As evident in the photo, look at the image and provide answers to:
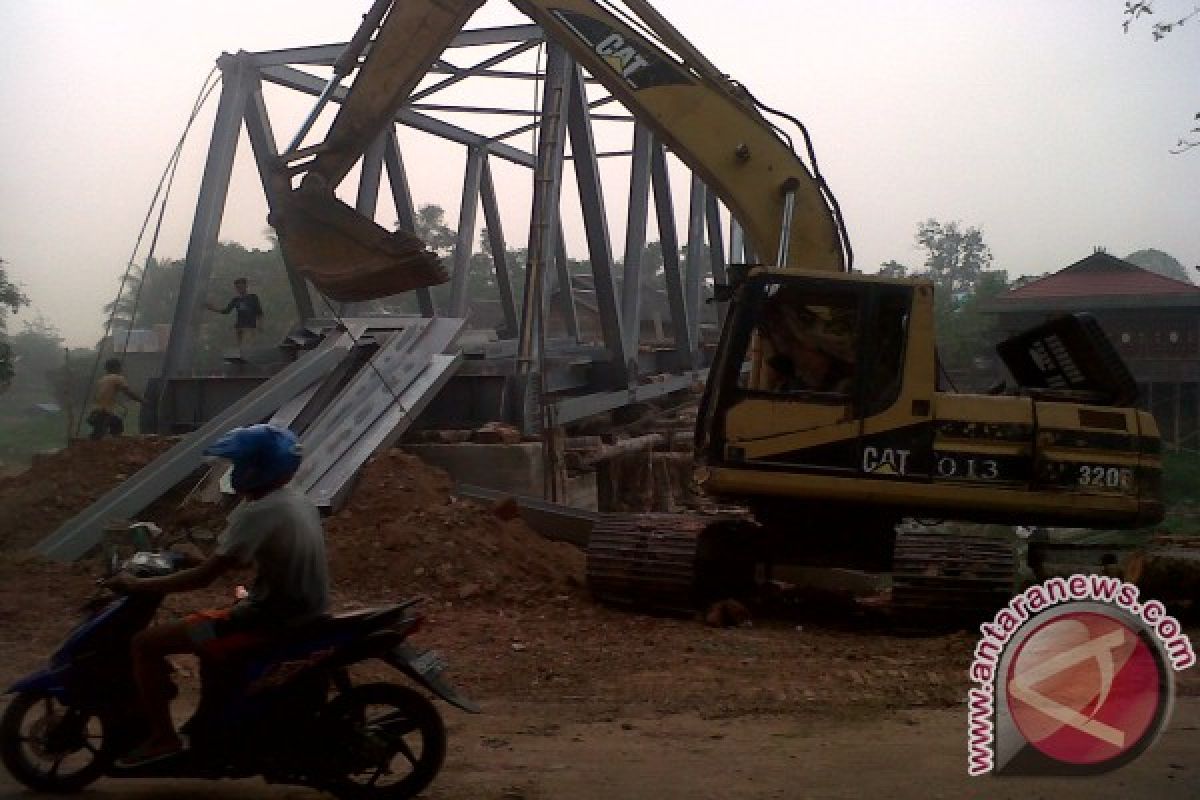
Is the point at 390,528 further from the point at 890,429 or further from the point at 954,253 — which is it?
the point at 954,253

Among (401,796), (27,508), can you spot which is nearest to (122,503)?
(27,508)

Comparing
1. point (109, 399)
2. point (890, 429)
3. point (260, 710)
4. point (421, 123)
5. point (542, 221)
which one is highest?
point (421, 123)

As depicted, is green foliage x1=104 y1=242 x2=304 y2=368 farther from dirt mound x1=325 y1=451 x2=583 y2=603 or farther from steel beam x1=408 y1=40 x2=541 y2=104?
dirt mound x1=325 y1=451 x2=583 y2=603

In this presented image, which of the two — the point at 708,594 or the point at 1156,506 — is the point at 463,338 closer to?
the point at 708,594

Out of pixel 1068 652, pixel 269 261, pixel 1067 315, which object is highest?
pixel 269 261

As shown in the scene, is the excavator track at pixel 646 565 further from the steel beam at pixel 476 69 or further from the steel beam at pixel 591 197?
the steel beam at pixel 476 69

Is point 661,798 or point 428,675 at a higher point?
point 428,675

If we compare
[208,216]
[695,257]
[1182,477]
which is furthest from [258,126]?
[1182,477]

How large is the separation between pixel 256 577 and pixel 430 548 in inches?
209

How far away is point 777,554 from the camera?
970 cm

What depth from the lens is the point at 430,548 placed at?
10164 millimetres

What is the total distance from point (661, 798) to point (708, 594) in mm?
4628

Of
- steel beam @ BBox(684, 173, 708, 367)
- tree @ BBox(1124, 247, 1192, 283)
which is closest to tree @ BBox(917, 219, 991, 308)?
tree @ BBox(1124, 247, 1192, 283)

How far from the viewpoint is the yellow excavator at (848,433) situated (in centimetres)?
855
